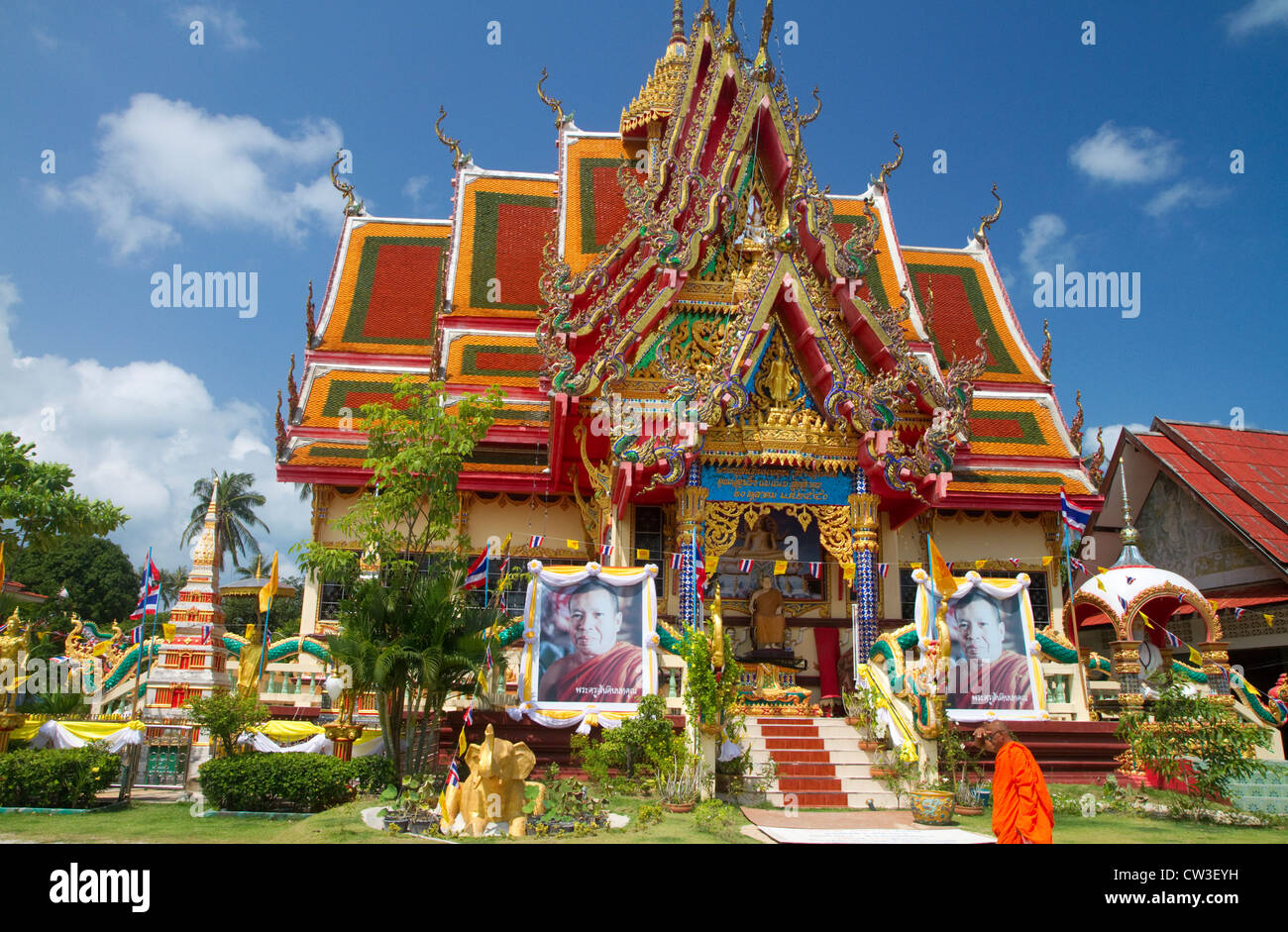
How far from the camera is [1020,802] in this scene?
21.7ft

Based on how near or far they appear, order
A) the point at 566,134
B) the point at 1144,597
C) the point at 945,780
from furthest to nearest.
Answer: the point at 566,134
the point at 1144,597
the point at 945,780

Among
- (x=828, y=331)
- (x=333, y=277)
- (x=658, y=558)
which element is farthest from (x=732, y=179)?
(x=333, y=277)

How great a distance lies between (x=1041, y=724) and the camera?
1086 centimetres

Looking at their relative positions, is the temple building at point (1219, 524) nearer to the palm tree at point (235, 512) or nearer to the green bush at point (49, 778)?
the green bush at point (49, 778)

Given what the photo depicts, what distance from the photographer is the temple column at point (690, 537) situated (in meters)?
11.2

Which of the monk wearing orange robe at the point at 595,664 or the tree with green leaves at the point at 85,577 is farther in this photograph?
the tree with green leaves at the point at 85,577

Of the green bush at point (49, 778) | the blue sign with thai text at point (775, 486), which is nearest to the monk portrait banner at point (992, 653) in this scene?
the blue sign with thai text at point (775, 486)

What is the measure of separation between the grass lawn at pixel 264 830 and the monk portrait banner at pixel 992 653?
3.81 metres

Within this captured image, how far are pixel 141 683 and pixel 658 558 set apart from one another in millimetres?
7298

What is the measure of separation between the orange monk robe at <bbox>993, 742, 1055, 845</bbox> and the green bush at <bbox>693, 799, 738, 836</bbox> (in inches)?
90.2

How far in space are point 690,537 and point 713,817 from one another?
4.02 metres

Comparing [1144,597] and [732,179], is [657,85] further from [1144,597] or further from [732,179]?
[1144,597]

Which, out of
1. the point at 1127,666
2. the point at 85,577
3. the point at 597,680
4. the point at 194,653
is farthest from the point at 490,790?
the point at 85,577
